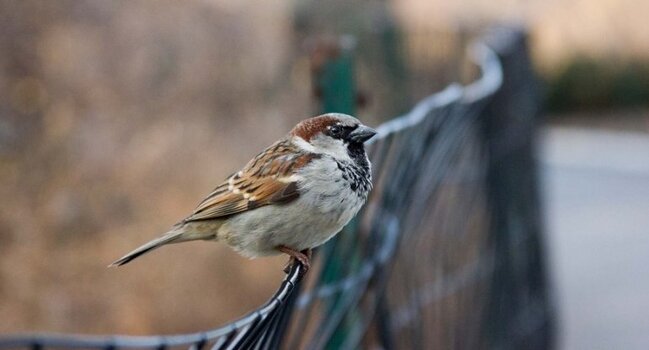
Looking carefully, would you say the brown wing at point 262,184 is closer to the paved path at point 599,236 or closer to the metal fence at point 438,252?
the metal fence at point 438,252

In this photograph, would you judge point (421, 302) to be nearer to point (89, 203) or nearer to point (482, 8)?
point (89, 203)

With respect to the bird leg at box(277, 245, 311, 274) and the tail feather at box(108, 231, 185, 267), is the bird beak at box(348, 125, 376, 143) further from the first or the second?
the tail feather at box(108, 231, 185, 267)

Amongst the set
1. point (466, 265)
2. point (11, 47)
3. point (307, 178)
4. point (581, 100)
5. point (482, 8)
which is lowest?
point (581, 100)

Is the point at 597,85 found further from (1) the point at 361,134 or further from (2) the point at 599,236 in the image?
(1) the point at 361,134

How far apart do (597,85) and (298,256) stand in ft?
42.6

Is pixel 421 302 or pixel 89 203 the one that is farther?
pixel 89 203

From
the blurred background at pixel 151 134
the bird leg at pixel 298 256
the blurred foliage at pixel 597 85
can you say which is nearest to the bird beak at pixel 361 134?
the bird leg at pixel 298 256

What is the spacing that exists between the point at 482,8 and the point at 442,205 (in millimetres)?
8120

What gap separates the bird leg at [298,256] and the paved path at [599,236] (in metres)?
4.24

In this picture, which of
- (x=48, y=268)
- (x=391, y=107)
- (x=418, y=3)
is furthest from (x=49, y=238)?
(x=418, y=3)

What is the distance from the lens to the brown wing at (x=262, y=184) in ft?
5.87

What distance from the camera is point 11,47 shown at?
4.71 m

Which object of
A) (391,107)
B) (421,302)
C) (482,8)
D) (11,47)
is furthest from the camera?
(482,8)

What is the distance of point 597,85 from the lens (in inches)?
558
